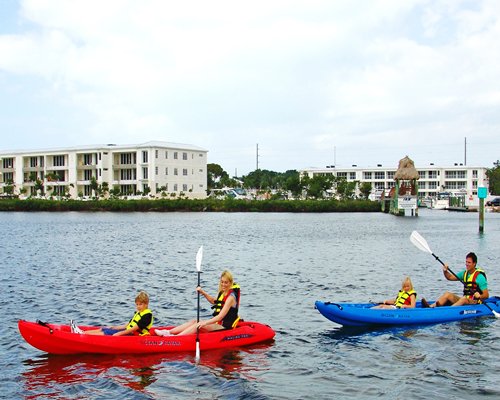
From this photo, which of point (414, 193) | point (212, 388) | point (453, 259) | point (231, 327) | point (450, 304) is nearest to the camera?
point (212, 388)

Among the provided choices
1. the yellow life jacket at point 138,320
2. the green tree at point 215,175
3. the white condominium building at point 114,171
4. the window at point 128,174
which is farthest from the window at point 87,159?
the yellow life jacket at point 138,320

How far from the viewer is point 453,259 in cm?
3381

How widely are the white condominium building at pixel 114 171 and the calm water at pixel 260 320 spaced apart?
72.9m

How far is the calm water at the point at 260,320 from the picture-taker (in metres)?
11.9

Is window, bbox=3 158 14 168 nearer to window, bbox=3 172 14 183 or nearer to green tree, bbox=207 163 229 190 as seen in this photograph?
window, bbox=3 172 14 183

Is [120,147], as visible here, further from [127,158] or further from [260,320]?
[260,320]

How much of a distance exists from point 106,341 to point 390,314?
7273 mm

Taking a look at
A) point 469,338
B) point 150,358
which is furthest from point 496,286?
point 150,358

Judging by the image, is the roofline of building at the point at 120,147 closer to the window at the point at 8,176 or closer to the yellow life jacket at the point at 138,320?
the window at the point at 8,176

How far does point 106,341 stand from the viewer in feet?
43.6

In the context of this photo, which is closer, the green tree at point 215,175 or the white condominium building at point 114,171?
the white condominium building at point 114,171

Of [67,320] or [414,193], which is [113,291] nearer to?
[67,320]

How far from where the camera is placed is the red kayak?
13.1 metres

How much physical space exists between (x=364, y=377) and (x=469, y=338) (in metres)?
4.36
